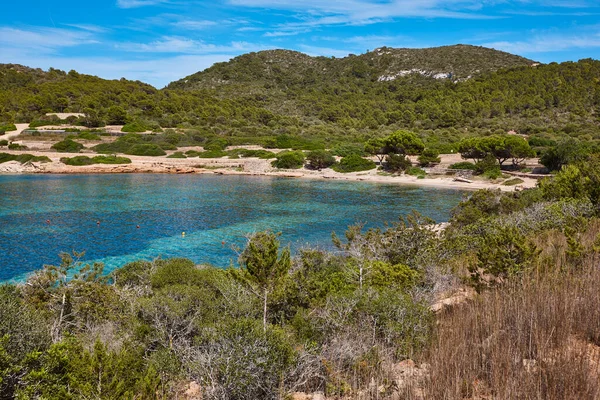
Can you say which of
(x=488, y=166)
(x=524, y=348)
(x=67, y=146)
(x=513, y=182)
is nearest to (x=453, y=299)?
(x=524, y=348)

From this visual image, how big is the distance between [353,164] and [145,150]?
92.1 feet

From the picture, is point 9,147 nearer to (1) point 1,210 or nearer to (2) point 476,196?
(1) point 1,210

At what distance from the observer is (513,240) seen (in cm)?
676

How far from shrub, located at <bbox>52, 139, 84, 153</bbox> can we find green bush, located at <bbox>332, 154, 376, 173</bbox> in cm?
3435

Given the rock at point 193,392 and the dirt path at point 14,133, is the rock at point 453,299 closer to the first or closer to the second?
the rock at point 193,392

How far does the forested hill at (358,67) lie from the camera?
10344 cm

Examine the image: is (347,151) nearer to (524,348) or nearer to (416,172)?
(416,172)

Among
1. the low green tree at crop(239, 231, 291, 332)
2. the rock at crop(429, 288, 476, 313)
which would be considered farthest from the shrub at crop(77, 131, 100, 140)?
the rock at crop(429, 288, 476, 313)

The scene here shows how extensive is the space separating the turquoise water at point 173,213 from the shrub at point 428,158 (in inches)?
359

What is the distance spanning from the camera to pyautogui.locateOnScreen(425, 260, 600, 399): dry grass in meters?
2.98

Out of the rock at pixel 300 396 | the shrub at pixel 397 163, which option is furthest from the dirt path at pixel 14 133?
the rock at pixel 300 396

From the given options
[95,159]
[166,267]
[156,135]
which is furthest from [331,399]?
[156,135]

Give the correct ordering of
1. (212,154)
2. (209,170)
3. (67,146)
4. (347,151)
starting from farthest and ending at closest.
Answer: (212,154), (67,146), (347,151), (209,170)

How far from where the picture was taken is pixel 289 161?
49344mm
